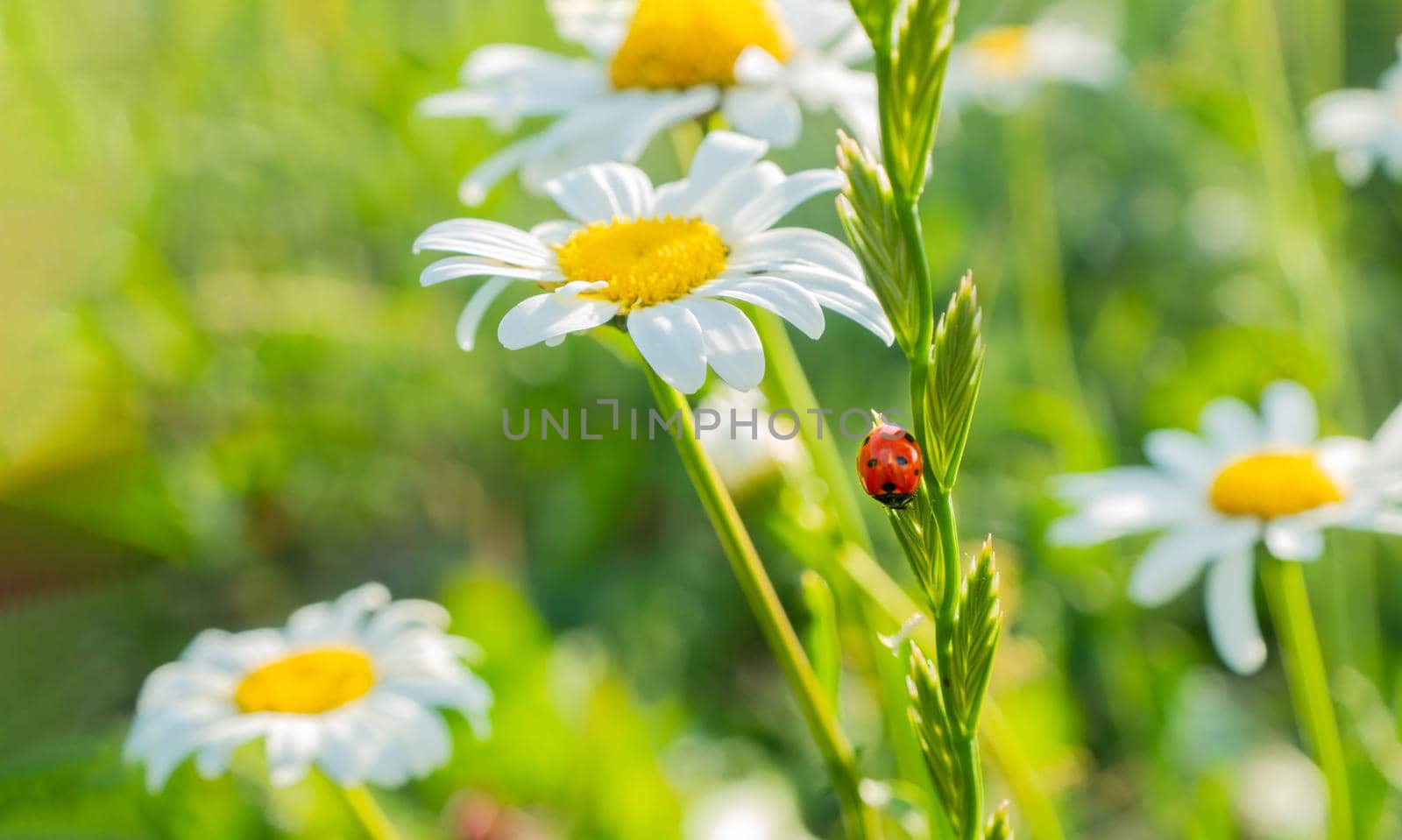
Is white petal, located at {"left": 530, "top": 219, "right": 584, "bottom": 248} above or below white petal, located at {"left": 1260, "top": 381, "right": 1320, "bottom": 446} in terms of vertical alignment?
above

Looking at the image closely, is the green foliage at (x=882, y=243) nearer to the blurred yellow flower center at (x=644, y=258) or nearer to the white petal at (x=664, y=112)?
the blurred yellow flower center at (x=644, y=258)

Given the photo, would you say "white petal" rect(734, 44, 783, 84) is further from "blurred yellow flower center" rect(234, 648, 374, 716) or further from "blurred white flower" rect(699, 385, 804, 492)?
"blurred yellow flower center" rect(234, 648, 374, 716)

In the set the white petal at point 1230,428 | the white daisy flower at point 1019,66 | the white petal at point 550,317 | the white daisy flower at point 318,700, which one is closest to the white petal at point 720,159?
the white petal at point 550,317

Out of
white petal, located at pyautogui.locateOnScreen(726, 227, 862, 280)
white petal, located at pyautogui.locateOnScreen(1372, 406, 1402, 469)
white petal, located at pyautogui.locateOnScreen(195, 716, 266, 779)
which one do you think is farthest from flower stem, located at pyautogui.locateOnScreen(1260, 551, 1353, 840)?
white petal, located at pyautogui.locateOnScreen(195, 716, 266, 779)

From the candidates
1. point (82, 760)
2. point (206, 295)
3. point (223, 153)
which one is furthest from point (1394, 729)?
point (223, 153)

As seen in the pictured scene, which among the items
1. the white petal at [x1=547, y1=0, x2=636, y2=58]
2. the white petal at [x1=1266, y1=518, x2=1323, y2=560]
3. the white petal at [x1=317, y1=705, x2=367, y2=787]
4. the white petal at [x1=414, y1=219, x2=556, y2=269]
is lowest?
the white petal at [x1=317, y1=705, x2=367, y2=787]

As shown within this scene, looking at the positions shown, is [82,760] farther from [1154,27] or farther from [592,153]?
[1154,27]

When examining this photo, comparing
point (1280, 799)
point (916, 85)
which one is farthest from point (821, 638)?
point (1280, 799)
